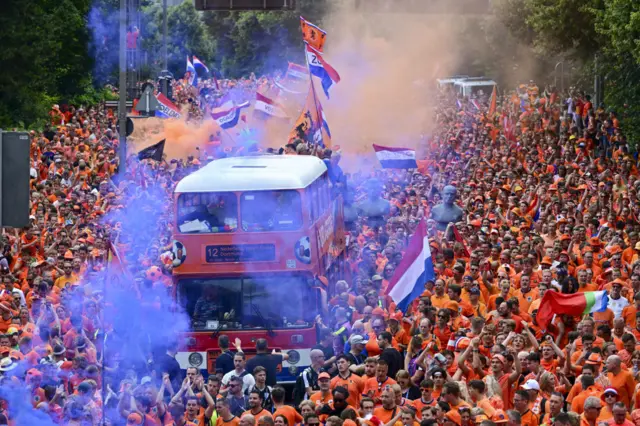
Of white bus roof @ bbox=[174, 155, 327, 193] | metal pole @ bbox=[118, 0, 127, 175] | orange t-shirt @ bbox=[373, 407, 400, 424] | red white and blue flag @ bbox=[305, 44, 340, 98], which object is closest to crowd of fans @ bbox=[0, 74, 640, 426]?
orange t-shirt @ bbox=[373, 407, 400, 424]

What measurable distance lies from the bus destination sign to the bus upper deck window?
0.86ft

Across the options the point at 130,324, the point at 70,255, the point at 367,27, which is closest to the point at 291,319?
the point at 130,324

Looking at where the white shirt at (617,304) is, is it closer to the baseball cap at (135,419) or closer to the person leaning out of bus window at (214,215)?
the person leaning out of bus window at (214,215)

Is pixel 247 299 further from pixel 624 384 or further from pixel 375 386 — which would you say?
pixel 624 384

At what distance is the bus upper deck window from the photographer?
16859 millimetres

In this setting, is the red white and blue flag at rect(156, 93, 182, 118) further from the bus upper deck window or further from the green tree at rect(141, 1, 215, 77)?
the green tree at rect(141, 1, 215, 77)

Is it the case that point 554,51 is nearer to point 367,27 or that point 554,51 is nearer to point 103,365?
point 367,27

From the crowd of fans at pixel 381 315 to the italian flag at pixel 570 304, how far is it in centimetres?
14

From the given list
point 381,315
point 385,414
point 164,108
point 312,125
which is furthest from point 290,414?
point 164,108

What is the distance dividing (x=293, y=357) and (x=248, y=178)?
2493 mm

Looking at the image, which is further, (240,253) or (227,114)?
(227,114)

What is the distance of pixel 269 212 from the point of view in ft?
55.5

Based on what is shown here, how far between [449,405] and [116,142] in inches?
1042

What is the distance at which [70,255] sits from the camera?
1980 cm
